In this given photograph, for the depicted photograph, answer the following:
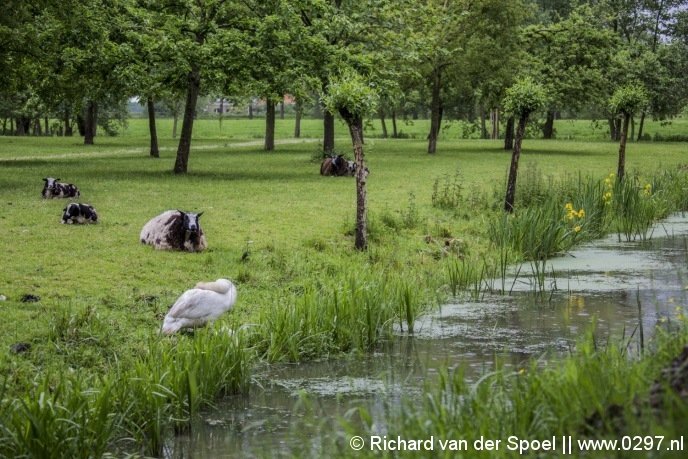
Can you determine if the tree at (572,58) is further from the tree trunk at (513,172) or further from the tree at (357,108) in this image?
the tree at (357,108)

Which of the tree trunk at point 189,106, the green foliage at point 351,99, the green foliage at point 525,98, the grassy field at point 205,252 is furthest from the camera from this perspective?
the tree trunk at point 189,106

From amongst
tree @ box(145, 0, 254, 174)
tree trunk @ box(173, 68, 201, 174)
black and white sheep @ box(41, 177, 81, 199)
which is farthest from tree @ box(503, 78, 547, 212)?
tree trunk @ box(173, 68, 201, 174)

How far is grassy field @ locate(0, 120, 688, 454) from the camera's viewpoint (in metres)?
11.7

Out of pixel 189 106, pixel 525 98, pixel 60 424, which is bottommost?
pixel 60 424

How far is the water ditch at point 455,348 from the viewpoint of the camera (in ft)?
29.3

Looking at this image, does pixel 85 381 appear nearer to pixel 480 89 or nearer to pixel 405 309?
pixel 405 309

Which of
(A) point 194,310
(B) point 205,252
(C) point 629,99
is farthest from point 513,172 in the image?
(A) point 194,310

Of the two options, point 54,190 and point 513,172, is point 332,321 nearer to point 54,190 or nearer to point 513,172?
point 513,172

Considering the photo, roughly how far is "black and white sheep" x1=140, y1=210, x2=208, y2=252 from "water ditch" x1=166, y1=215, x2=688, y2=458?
5047 millimetres


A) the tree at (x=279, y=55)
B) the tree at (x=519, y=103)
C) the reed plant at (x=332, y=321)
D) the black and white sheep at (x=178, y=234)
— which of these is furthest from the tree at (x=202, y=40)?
the reed plant at (x=332, y=321)

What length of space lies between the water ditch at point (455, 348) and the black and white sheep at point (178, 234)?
5.05 meters

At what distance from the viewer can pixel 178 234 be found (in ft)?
57.6

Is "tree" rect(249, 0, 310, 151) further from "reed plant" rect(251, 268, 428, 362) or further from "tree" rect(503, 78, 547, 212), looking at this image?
"reed plant" rect(251, 268, 428, 362)

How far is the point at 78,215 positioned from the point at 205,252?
4278 mm
